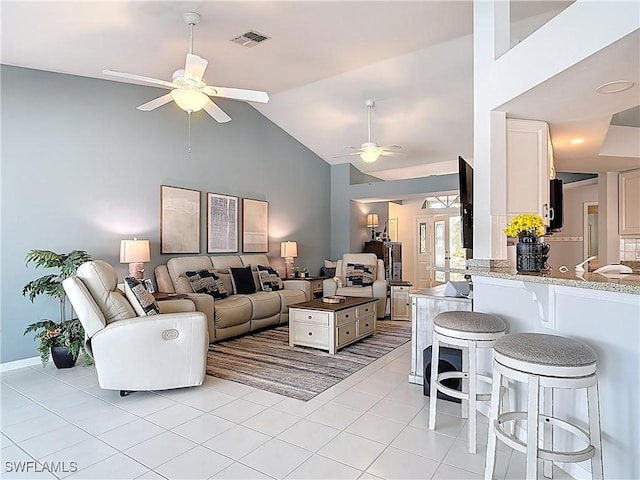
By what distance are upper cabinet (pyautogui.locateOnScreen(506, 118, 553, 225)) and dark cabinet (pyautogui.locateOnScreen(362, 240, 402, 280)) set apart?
544 centimetres

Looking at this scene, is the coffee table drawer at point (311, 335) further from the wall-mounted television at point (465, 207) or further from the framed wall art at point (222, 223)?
the framed wall art at point (222, 223)

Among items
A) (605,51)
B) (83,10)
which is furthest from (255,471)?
(83,10)

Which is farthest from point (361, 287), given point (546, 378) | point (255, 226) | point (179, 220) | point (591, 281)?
point (546, 378)

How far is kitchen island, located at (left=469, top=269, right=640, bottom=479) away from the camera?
1.75m

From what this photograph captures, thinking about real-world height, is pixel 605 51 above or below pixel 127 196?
above

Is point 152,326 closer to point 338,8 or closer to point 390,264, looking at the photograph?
point 338,8

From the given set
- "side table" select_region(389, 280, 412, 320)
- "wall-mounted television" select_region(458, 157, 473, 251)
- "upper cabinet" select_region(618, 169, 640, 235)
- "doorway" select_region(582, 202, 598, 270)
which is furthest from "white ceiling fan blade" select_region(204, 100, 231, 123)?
"doorway" select_region(582, 202, 598, 270)

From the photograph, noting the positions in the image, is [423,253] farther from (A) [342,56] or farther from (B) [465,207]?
(B) [465,207]

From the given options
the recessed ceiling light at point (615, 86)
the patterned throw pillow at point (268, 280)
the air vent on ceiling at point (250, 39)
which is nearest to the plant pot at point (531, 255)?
the recessed ceiling light at point (615, 86)

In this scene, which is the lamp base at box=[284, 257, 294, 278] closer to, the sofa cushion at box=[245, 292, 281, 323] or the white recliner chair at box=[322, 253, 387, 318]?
the white recliner chair at box=[322, 253, 387, 318]

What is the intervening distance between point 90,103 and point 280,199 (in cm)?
334

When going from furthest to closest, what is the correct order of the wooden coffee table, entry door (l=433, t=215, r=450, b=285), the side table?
entry door (l=433, t=215, r=450, b=285) → the side table → the wooden coffee table

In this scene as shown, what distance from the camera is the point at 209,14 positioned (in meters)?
3.31

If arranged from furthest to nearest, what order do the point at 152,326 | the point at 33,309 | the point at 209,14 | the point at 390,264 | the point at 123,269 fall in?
the point at 390,264 → the point at 123,269 → the point at 33,309 → the point at 209,14 → the point at 152,326
